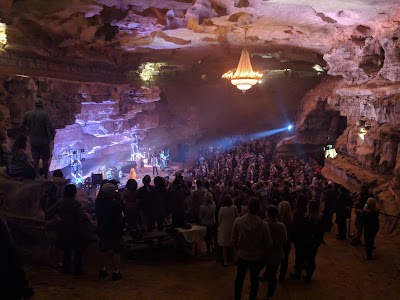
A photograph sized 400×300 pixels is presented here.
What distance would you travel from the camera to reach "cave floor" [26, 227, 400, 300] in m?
5.11

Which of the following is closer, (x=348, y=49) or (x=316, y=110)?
(x=348, y=49)

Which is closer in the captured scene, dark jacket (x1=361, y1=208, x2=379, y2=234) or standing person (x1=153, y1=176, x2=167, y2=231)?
dark jacket (x1=361, y1=208, x2=379, y2=234)

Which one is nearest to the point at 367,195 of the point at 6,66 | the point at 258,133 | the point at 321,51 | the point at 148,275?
the point at 148,275

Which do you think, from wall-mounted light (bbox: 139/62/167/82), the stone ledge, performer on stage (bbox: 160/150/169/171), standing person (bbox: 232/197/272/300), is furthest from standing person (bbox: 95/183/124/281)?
wall-mounted light (bbox: 139/62/167/82)

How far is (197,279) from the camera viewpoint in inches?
230

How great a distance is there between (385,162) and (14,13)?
11.5m

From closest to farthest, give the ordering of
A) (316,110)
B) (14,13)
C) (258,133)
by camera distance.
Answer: (14,13), (316,110), (258,133)

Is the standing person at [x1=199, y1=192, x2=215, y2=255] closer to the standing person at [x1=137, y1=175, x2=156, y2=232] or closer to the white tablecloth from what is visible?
the white tablecloth

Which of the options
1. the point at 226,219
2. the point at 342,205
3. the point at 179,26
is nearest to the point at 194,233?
the point at 226,219

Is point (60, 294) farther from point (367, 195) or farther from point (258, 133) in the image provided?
point (258, 133)

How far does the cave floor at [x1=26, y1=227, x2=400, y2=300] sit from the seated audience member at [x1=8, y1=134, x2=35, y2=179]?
7.24ft

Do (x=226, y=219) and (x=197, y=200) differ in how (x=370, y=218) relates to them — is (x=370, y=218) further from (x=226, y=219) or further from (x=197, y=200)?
(x=197, y=200)

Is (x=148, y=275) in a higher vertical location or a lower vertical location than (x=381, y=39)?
lower

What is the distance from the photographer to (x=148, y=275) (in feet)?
19.4
